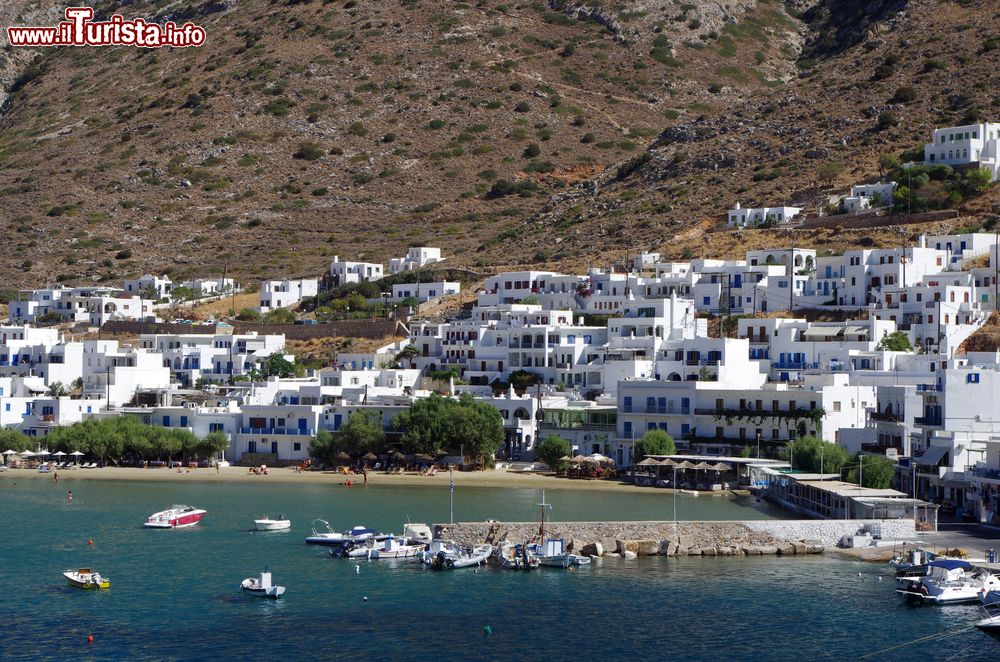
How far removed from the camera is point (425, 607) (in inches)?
1615

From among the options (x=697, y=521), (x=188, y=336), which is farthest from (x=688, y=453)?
(x=188, y=336)

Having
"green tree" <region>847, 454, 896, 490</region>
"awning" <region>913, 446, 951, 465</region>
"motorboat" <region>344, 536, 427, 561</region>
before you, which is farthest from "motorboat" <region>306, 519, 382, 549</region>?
"awning" <region>913, 446, 951, 465</region>

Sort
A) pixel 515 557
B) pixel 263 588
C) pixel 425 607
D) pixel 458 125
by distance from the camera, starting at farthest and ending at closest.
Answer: pixel 458 125, pixel 515 557, pixel 263 588, pixel 425 607

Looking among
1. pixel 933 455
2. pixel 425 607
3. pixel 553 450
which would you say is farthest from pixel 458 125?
pixel 425 607

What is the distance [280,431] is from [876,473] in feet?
97.1

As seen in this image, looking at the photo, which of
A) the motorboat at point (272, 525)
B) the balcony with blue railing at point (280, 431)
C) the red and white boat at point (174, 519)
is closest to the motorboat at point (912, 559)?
the motorboat at point (272, 525)

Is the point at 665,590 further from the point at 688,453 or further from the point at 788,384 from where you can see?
the point at 788,384

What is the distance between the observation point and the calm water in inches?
1458

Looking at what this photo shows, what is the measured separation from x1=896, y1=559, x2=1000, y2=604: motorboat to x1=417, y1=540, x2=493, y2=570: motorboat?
11.9 m

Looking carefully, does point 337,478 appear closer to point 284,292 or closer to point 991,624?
point 991,624

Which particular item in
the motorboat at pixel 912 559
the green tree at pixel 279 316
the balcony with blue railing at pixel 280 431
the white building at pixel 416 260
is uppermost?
the white building at pixel 416 260

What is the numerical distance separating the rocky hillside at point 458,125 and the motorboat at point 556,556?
5979cm

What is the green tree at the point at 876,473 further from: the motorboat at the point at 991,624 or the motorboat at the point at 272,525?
the motorboat at the point at 272,525

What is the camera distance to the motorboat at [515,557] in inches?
1801
